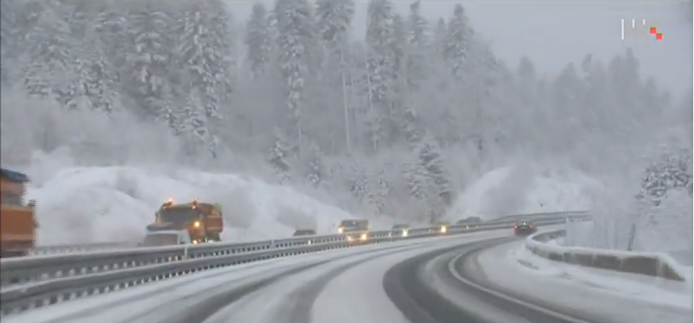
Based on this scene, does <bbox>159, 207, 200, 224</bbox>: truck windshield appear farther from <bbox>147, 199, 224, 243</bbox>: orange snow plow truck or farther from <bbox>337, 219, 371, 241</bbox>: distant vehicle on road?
<bbox>337, 219, 371, 241</bbox>: distant vehicle on road

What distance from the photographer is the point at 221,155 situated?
56.5m

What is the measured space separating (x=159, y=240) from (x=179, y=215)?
4646 millimetres

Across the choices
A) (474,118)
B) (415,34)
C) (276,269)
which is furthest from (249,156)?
(276,269)

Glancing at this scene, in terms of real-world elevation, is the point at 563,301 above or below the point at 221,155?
below

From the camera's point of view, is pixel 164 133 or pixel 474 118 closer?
pixel 164 133

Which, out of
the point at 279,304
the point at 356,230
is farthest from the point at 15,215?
the point at 356,230

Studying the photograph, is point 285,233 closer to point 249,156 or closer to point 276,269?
point 249,156

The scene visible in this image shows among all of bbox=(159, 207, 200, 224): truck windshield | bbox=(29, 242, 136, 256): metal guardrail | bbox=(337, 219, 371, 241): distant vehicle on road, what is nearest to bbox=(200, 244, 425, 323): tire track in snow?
bbox=(29, 242, 136, 256): metal guardrail

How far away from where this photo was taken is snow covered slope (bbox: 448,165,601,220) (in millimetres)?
79750

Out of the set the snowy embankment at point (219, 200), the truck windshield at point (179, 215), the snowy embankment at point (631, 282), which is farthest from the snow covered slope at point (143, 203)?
the snowy embankment at point (631, 282)

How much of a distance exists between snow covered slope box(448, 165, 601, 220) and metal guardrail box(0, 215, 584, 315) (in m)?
46.8

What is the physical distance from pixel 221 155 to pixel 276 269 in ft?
100

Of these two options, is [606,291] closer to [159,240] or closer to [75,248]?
[75,248]

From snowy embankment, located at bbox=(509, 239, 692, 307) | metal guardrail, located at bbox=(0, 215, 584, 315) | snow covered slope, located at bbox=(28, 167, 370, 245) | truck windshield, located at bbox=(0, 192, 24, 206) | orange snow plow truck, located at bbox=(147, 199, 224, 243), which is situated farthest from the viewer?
orange snow plow truck, located at bbox=(147, 199, 224, 243)
